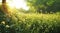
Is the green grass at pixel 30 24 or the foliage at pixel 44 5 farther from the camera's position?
the foliage at pixel 44 5

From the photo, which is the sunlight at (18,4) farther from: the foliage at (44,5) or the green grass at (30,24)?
the green grass at (30,24)

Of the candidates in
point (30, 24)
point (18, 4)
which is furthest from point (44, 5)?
point (30, 24)

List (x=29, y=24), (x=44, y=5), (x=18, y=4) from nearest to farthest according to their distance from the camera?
1. (x=29, y=24)
2. (x=18, y=4)
3. (x=44, y=5)

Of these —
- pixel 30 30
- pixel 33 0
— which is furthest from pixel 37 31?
pixel 33 0

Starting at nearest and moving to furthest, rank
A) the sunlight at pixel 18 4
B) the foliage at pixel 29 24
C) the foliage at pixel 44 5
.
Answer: the foliage at pixel 29 24 → the sunlight at pixel 18 4 → the foliage at pixel 44 5

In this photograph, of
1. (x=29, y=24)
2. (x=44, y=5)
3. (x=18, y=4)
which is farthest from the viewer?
(x=44, y=5)

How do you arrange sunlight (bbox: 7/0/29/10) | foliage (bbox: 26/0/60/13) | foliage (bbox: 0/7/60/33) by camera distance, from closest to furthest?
foliage (bbox: 0/7/60/33)
sunlight (bbox: 7/0/29/10)
foliage (bbox: 26/0/60/13)

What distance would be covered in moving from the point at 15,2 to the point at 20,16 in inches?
43.2

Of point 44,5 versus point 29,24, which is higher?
point 44,5

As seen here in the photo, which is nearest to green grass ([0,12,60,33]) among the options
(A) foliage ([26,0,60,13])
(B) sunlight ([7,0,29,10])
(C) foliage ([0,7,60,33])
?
(C) foliage ([0,7,60,33])

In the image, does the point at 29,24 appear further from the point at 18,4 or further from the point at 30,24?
the point at 18,4

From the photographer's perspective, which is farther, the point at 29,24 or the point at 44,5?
the point at 44,5

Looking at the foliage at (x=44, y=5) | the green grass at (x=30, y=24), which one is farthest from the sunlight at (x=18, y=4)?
the green grass at (x=30, y=24)

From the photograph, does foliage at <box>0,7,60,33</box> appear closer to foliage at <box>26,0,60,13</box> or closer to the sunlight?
the sunlight
